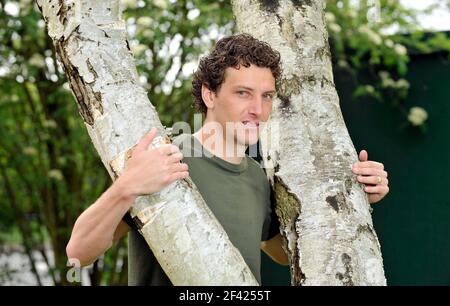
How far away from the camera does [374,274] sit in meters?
1.66

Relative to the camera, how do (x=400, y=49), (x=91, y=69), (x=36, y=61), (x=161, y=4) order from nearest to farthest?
(x=91, y=69) < (x=161, y=4) < (x=400, y=49) < (x=36, y=61)

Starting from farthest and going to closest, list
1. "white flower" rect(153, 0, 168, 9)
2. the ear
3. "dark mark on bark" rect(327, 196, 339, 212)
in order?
"white flower" rect(153, 0, 168, 9) → the ear → "dark mark on bark" rect(327, 196, 339, 212)

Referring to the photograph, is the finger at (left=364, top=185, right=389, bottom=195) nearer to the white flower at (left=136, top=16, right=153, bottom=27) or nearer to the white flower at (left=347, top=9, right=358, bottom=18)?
the white flower at (left=136, top=16, right=153, bottom=27)

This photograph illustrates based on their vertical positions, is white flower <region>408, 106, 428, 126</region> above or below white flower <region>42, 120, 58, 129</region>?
below

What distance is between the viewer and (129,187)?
1.51m

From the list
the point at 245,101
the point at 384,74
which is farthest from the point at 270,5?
the point at 384,74

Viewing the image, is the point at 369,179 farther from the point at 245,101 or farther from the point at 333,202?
the point at 245,101

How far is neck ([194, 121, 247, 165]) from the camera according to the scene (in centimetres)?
194

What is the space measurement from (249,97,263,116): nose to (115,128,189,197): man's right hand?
0.36m

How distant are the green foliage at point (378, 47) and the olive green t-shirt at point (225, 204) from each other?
266 centimetres

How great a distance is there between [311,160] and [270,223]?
302 millimetres

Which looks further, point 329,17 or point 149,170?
point 329,17

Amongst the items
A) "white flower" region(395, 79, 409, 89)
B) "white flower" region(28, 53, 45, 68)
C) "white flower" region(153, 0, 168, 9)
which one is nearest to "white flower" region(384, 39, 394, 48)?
"white flower" region(395, 79, 409, 89)
